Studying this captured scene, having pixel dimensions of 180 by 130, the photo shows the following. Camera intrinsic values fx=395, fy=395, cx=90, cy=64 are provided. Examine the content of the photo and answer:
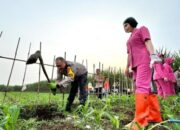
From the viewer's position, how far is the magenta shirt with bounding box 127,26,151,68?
5.84 meters

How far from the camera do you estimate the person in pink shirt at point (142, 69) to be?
5668mm

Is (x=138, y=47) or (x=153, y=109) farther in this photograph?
(x=138, y=47)

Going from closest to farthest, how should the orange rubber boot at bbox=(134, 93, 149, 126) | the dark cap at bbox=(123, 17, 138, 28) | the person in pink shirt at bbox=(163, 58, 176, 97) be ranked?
1. the orange rubber boot at bbox=(134, 93, 149, 126)
2. the dark cap at bbox=(123, 17, 138, 28)
3. the person in pink shirt at bbox=(163, 58, 176, 97)

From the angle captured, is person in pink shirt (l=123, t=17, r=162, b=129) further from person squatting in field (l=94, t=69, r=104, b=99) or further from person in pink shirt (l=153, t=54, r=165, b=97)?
person squatting in field (l=94, t=69, r=104, b=99)

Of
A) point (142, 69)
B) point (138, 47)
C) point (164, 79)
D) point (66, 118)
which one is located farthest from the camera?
point (164, 79)

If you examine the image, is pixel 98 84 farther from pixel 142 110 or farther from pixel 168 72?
pixel 142 110

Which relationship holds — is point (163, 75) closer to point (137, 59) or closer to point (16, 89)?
point (16, 89)

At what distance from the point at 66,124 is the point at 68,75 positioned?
90.2 inches

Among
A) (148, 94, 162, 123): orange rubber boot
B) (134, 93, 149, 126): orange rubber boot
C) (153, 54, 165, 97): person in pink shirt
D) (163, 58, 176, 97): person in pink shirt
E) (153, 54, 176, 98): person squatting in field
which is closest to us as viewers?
(134, 93, 149, 126): orange rubber boot

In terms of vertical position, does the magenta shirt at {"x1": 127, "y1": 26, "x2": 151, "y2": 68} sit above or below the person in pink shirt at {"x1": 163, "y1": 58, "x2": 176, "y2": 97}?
below

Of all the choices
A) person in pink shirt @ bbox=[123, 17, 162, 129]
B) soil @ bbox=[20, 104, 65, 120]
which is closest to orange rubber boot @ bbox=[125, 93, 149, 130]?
person in pink shirt @ bbox=[123, 17, 162, 129]

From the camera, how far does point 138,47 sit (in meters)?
5.95

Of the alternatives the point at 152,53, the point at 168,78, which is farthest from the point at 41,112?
the point at 168,78

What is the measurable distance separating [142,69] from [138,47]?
0.36 meters
